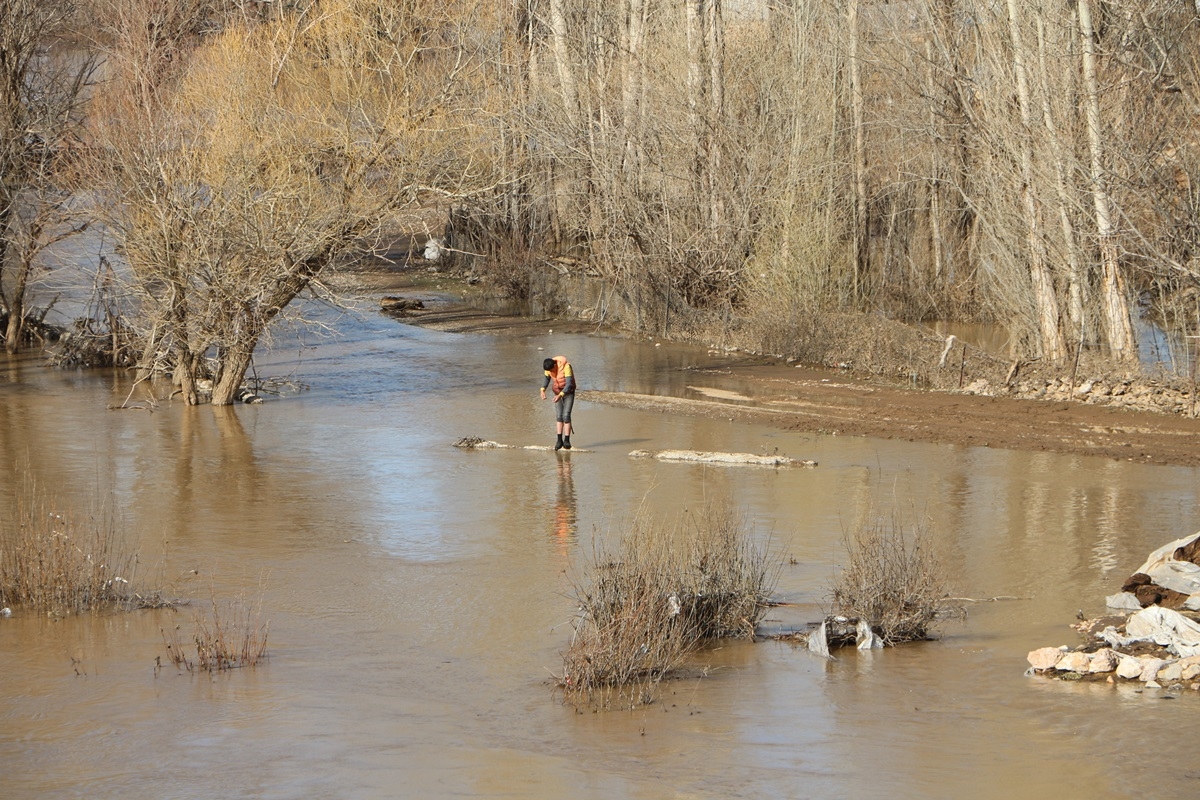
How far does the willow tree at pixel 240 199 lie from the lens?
22.8 meters

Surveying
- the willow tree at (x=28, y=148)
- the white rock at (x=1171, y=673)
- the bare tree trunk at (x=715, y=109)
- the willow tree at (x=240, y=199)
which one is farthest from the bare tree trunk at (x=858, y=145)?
the white rock at (x=1171, y=673)

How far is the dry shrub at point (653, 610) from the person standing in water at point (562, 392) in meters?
7.13

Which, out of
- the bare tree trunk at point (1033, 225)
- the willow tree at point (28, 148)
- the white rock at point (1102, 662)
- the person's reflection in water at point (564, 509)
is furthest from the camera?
the willow tree at point (28, 148)

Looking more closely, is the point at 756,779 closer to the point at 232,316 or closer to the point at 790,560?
the point at 790,560

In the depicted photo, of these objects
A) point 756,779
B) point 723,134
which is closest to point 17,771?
point 756,779

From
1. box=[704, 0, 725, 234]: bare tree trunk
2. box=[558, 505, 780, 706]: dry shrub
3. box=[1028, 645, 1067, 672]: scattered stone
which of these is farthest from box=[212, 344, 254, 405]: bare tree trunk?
box=[1028, 645, 1067, 672]: scattered stone

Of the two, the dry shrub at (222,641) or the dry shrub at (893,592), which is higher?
the dry shrub at (893,592)

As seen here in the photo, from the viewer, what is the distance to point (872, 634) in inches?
440

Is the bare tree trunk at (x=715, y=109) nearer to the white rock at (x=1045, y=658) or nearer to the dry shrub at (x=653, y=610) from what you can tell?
the dry shrub at (x=653, y=610)

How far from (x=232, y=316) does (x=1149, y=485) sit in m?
15.6

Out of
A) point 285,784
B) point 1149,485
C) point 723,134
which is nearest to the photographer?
point 285,784

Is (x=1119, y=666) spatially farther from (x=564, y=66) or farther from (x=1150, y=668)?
(x=564, y=66)

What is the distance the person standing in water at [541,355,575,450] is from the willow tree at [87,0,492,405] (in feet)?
19.1

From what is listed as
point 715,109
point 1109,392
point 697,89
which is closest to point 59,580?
point 1109,392
